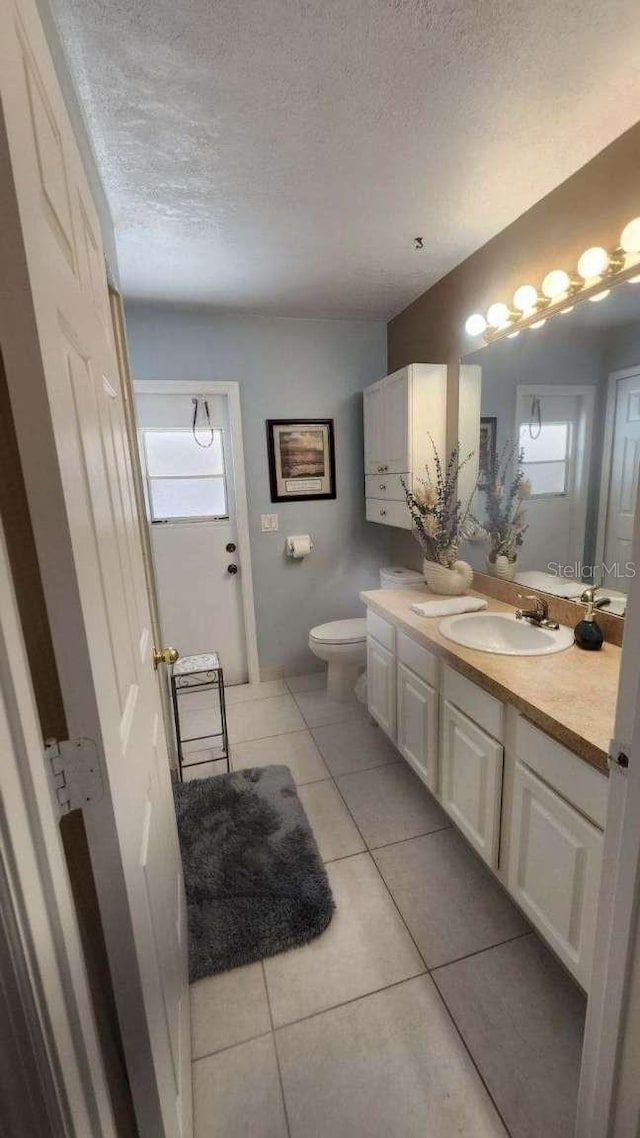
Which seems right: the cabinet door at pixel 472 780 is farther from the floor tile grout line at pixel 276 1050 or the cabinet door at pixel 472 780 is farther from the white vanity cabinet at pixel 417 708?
the floor tile grout line at pixel 276 1050

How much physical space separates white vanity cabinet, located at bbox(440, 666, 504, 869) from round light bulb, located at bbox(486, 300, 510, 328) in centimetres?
149

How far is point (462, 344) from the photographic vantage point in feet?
7.54

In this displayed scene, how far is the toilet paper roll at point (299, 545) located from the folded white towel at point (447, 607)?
1169 mm

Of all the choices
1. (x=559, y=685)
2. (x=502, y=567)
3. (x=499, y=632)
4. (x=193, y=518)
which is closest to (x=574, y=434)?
(x=502, y=567)

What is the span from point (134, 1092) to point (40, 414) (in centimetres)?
95

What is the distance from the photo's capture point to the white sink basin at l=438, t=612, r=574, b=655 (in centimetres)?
173

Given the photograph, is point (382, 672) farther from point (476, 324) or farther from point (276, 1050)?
point (476, 324)

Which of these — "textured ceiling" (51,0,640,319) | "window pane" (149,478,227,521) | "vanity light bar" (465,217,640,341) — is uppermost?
"textured ceiling" (51,0,640,319)

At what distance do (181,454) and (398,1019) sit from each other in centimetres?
280

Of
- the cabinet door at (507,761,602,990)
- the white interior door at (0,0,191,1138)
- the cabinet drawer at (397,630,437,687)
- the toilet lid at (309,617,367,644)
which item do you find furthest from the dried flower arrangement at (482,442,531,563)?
the white interior door at (0,0,191,1138)

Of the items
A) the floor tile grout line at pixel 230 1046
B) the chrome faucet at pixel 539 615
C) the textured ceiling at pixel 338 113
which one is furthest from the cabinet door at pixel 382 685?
the textured ceiling at pixel 338 113

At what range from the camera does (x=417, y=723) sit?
1.94 m

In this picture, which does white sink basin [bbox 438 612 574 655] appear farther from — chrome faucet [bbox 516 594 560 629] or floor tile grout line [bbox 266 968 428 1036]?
floor tile grout line [bbox 266 968 428 1036]

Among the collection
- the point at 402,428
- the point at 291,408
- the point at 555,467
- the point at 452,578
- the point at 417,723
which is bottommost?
the point at 417,723
